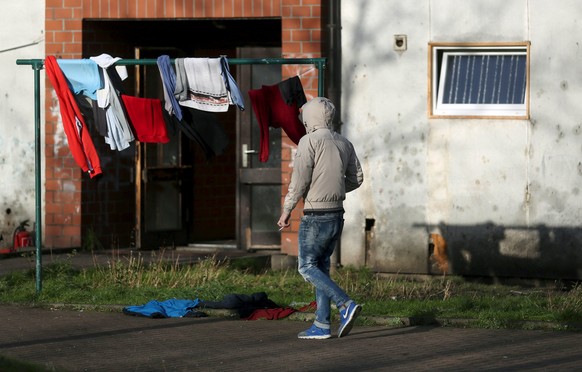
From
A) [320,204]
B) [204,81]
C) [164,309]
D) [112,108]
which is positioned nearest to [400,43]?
[204,81]

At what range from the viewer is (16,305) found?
500 inches

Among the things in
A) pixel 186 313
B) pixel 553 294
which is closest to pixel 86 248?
pixel 186 313

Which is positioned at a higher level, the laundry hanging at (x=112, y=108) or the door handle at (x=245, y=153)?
the laundry hanging at (x=112, y=108)

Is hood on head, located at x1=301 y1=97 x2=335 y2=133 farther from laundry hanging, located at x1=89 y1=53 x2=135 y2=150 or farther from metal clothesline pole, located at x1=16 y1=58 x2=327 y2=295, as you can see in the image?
laundry hanging, located at x1=89 y1=53 x2=135 y2=150

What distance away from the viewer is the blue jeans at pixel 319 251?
10.7 meters

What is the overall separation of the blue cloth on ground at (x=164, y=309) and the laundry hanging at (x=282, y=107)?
1.61 meters

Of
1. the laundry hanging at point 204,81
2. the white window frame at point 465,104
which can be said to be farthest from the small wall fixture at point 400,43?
the laundry hanging at point 204,81

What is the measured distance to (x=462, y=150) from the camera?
1509cm

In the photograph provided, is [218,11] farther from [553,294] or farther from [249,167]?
[553,294]

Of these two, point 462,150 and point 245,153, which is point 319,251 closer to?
point 462,150

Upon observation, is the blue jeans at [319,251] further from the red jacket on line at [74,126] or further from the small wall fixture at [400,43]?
the small wall fixture at [400,43]

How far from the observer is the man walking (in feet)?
35.1

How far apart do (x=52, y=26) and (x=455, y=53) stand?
487 cm

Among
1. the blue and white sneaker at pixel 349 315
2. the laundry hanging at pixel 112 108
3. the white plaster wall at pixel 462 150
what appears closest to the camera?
the blue and white sneaker at pixel 349 315
